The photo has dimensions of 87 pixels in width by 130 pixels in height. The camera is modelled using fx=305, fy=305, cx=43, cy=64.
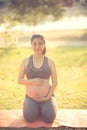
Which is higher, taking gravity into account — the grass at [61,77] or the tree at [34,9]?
the tree at [34,9]

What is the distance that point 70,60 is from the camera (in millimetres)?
8633

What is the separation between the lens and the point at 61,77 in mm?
7062

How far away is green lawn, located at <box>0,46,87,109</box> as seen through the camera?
551cm

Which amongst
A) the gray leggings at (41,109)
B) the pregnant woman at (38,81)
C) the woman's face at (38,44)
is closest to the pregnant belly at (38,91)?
the pregnant woman at (38,81)

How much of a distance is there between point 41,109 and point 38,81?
433mm

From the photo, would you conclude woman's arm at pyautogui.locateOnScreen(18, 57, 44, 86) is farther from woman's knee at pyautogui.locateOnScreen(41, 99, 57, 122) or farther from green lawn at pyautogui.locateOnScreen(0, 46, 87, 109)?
green lawn at pyautogui.locateOnScreen(0, 46, 87, 109)

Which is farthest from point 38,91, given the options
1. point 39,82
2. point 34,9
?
point 34,9

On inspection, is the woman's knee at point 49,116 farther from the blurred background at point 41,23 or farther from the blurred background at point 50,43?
the blurred background at point 41,23

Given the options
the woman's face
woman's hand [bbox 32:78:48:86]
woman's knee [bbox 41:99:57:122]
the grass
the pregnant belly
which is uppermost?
the woman's face

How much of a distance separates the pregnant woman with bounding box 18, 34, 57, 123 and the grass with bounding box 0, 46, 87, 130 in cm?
39

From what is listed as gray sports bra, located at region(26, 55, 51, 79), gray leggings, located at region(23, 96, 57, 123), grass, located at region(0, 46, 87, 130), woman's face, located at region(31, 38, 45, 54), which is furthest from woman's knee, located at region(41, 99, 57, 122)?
woman's face, located at region(31, 38, 45, 54)

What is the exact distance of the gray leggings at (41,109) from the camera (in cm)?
423

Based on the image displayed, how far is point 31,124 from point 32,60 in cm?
90

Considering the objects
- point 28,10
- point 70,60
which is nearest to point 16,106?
point 70,60
